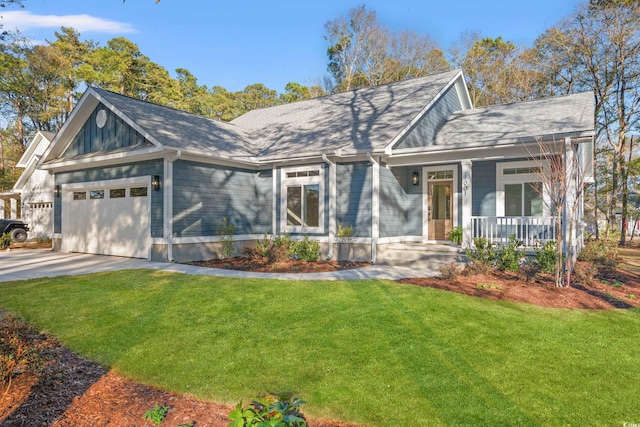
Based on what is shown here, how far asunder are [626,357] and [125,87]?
33.3m

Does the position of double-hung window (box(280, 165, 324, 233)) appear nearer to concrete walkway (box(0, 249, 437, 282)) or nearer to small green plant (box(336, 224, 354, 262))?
small green plant (box(336, 224, 354, 262))

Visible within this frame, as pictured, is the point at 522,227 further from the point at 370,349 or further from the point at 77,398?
the point at 77,398

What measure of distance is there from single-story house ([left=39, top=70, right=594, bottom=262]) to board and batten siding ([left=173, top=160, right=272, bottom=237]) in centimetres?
3

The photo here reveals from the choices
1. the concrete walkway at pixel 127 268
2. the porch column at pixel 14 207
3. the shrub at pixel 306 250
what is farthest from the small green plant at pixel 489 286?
the porch column at pixel 14 207

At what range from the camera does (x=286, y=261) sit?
401 inches

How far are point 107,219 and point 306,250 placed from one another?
6400 mm

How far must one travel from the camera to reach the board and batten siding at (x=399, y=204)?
10430mm

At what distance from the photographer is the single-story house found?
10.2 metres

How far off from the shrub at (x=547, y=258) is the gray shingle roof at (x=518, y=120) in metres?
2.61

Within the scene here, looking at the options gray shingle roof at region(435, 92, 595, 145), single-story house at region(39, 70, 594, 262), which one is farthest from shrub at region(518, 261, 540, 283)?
gray shingle roof at region(435, 92, 595, 145)

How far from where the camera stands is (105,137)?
39.2 ft

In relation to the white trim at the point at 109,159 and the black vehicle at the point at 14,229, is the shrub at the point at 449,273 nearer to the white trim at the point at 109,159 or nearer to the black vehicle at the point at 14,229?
the white trim at the point at 109,159

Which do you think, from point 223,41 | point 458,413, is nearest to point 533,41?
point 223,41

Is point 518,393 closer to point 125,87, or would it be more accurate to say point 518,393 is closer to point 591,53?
point 591,53
